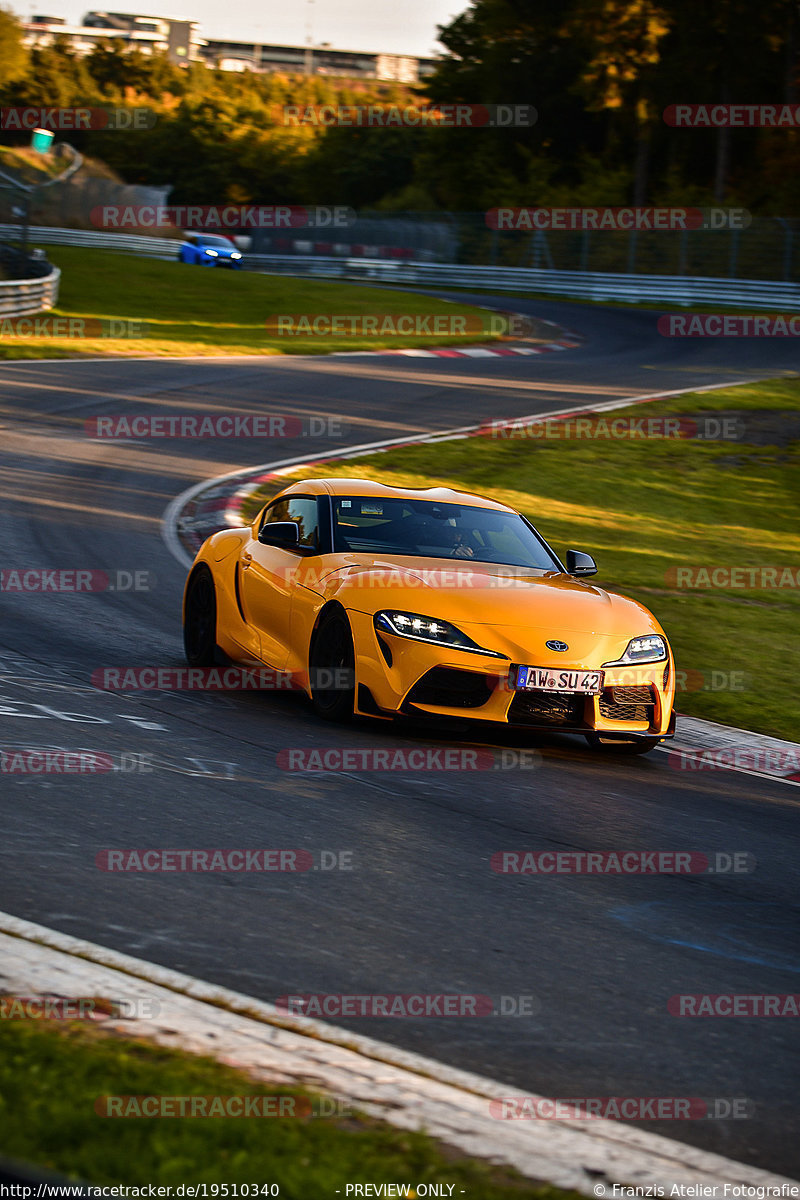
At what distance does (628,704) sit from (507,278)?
46426 mm

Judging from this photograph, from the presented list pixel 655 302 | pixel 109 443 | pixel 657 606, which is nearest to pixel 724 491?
pixel 657 606

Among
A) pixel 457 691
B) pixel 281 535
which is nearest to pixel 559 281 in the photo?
pixel 281 535

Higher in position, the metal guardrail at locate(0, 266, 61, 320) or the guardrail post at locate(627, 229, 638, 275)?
the guardrail post at locate(627, 229, 638, 275)

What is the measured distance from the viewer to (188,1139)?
326 centimetres

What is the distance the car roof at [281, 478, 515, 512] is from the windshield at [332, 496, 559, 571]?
0.06 metres

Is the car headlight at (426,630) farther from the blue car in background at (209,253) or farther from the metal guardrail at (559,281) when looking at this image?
the blue car in background at (209,253)

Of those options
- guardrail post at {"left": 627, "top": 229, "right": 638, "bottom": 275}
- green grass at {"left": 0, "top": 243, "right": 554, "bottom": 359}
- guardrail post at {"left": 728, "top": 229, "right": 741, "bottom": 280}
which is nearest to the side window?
green grass at {"left": 0, "top": 243, "right": 554, "bottom": 359}

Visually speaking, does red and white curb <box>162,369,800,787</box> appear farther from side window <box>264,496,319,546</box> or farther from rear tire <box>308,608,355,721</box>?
side window <box>264,496,319,546</box>

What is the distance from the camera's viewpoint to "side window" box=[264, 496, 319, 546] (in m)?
9.35

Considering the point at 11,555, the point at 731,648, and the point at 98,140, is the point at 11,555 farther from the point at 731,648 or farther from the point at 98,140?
the point at 98,140

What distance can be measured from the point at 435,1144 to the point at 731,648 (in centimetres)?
915

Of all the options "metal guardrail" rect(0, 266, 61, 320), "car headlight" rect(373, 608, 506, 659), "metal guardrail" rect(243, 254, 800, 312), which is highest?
"metal guardrail" rect(243, 254, 800, 312)

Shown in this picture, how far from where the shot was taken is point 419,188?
258 ft

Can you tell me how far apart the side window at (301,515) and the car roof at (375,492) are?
6cm
